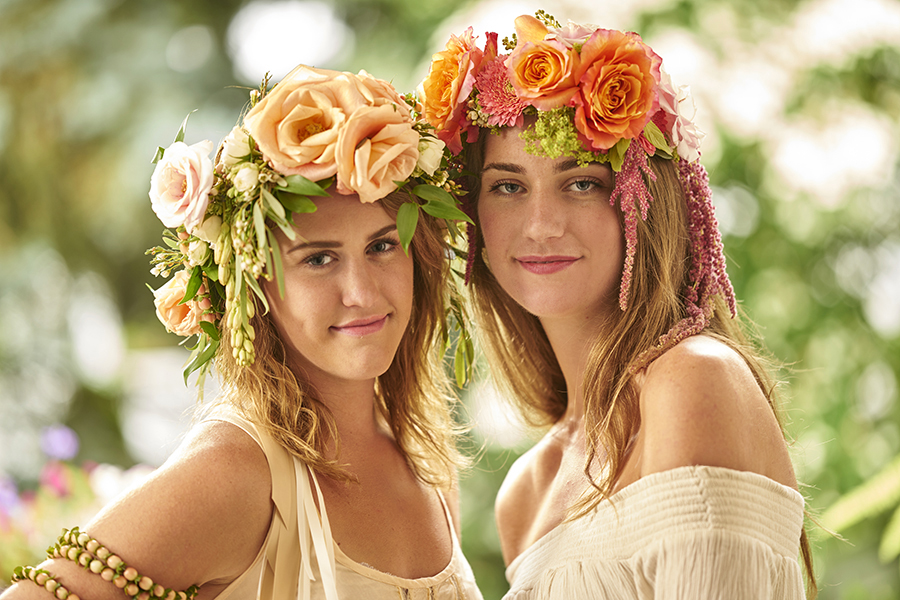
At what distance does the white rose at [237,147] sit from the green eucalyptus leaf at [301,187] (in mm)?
112

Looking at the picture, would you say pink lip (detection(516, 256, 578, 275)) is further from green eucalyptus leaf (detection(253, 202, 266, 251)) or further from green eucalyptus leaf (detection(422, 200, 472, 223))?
green eucalyptus leaf (detection(253, 202, 266, 251))

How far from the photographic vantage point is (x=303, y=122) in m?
1.63

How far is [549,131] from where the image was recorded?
1836 millimetres

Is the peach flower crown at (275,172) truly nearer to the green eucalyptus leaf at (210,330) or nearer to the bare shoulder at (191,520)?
the green eucalyptus leaf at (210,330)

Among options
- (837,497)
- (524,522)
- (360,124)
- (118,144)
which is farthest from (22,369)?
(837,497)

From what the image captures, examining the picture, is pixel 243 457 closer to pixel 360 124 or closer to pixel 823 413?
pixel 360 124

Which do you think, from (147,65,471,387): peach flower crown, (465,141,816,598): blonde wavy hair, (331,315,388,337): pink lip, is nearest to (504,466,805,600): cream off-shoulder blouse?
(465,141,816,598): blonde wavy hair

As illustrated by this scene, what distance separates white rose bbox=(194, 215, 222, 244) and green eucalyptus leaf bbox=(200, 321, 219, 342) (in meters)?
0.21

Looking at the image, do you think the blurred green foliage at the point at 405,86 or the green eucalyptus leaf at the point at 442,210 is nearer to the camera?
the green eucalyptus leaf at the point at 442,210

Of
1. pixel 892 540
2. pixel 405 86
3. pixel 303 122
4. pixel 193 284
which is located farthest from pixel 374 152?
pixel 892 540

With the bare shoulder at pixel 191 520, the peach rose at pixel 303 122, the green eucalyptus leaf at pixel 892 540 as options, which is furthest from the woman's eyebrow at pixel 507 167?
the green eucalyptus leaf at pixel 892 540

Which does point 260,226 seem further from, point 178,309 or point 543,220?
point 543,220

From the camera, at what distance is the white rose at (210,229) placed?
167 centimetres

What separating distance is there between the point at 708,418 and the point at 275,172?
99 centimetres
